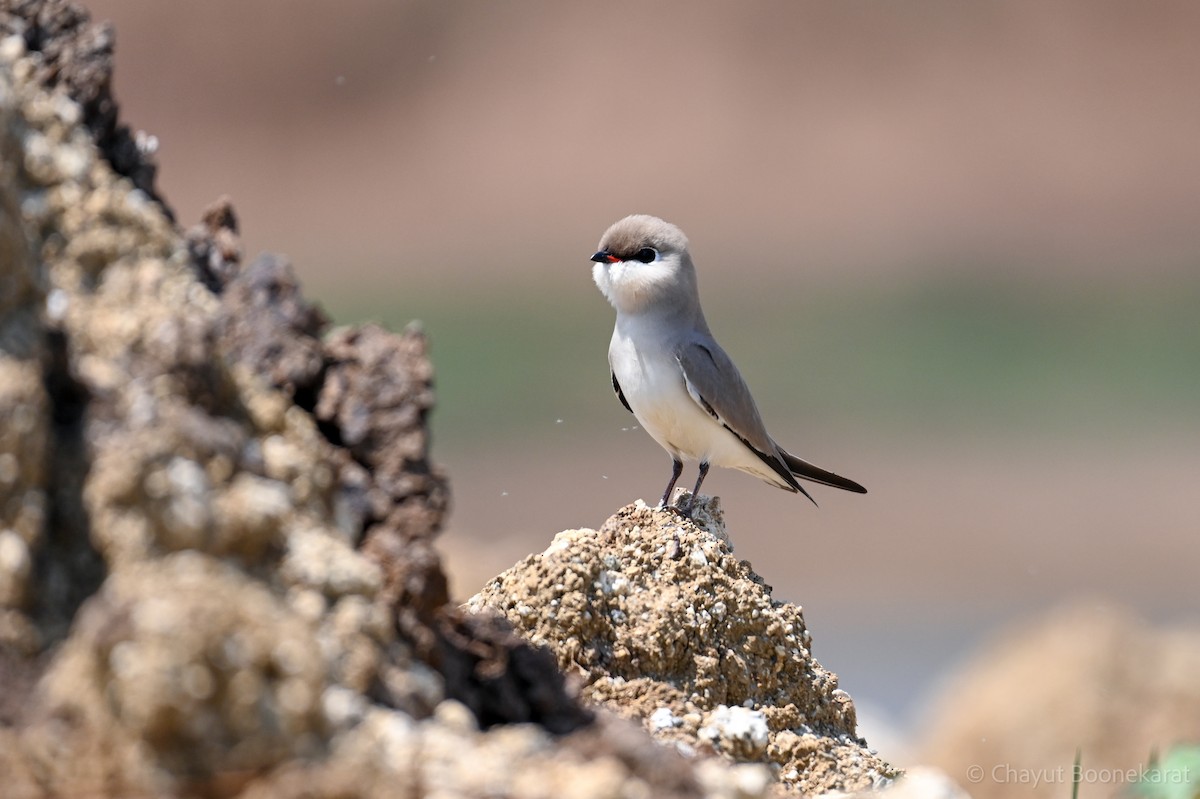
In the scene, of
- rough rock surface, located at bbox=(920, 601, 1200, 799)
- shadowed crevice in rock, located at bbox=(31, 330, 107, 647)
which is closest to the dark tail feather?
rough rock surface, located at bbox=(920, 601, 1200, 799)

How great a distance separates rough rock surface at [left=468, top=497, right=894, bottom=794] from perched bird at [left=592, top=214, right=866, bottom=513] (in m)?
1.94

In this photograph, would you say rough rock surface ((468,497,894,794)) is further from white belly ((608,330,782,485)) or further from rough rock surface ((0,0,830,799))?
white belly ((608,330,782,485))

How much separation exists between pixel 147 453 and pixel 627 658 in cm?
196

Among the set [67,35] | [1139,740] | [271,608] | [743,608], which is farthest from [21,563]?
[1139,740]

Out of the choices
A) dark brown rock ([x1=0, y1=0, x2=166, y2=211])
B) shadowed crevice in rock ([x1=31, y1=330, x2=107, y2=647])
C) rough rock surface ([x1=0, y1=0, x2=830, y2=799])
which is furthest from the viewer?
dark brown rock ([x1=0, y1=0, x2=166, y2=211])

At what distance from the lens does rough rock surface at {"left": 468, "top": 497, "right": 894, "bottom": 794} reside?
158 inches

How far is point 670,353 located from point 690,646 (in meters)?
2.45

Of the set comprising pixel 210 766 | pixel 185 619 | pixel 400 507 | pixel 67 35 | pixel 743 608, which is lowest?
pixel 210 766

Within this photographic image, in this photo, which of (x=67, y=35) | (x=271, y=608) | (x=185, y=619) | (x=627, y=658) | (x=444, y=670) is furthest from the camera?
(x=627, y=658)

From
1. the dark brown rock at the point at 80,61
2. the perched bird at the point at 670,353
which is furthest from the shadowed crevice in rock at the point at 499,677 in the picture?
the perched bird at the point at 670,353

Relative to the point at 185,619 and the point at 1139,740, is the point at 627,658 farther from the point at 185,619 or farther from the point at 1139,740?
the point at 1139,740

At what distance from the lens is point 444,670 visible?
2990mm

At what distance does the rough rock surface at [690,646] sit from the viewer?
4016 millimetres

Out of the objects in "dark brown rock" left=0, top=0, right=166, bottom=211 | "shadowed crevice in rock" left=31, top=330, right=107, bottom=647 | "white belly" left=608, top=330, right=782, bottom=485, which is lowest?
"shadowed crevice in rock" left=31, top=330, right=107, bottom=647
